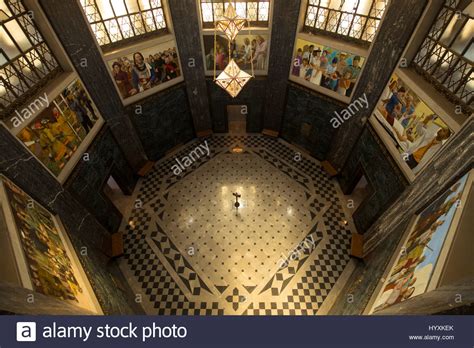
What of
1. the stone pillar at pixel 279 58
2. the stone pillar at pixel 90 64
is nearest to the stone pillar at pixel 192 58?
the stone pillar at pixel 279 58

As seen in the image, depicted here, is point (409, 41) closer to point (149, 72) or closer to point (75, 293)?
point (149, 72)

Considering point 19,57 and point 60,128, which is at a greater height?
point 19,57

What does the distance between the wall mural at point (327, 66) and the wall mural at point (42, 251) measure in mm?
10097

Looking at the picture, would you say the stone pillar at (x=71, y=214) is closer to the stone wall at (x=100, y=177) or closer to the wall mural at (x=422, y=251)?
the stone wall at (x=100, y=177)

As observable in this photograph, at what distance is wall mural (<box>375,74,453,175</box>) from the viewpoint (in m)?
6.79

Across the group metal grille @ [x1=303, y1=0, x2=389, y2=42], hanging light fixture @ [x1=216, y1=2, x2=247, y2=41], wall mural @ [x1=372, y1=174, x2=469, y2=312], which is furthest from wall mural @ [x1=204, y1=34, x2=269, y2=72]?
wall mural @ [x1=372, y1=174, x2=469, y2=312]

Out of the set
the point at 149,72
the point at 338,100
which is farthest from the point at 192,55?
the point at 338,100

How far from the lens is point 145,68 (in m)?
10.3

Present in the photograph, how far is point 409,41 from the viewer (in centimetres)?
761

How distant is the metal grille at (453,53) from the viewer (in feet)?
20.5

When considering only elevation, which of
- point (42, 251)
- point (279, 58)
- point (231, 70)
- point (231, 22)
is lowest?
point (42, 251)

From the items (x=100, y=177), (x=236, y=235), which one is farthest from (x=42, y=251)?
(x=236, y=235)

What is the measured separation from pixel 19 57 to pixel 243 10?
754cm

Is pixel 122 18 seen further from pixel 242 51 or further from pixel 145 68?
pixel 242 51
